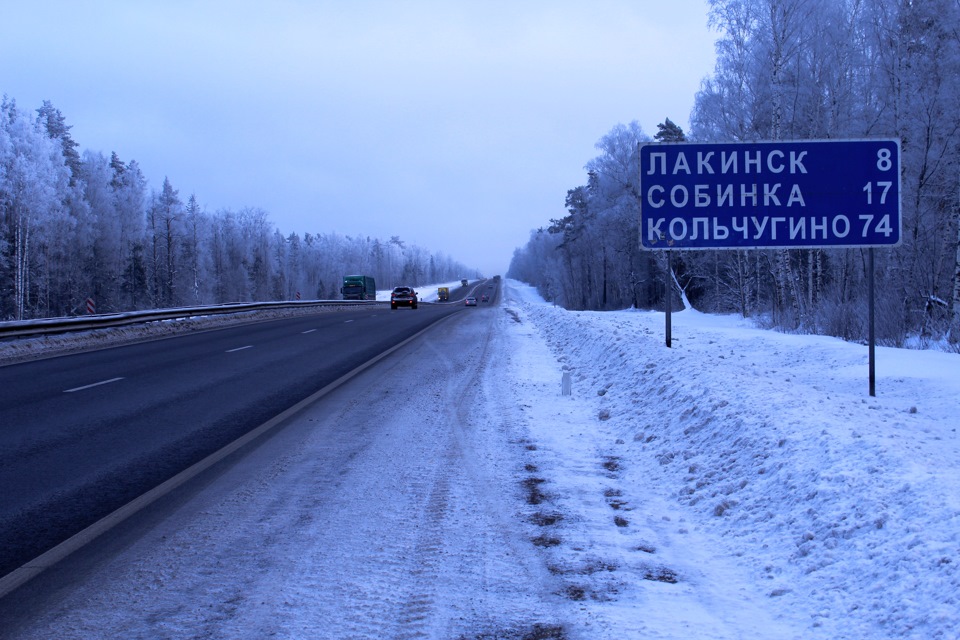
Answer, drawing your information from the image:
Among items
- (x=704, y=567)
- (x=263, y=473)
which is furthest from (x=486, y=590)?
(x=263, y=473)

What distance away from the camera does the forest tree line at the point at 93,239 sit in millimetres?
52938

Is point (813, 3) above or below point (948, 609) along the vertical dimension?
above

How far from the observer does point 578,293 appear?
88938mm

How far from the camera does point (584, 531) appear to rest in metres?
4.75

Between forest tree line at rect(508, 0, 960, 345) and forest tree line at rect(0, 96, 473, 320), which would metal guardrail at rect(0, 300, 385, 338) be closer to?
forest tree line at rect(508, 0, 960, 345)

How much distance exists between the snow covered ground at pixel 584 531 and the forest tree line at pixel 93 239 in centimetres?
5357

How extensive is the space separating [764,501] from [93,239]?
75268mm

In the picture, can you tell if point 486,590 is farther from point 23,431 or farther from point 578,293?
point 578,293

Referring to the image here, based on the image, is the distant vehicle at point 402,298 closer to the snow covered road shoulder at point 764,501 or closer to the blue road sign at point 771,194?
the blue road sign at point 771,194

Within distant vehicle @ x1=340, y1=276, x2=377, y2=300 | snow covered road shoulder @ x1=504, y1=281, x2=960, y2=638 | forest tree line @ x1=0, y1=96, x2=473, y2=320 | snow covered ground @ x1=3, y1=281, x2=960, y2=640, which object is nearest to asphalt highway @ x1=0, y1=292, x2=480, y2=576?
snow covered ground @ x1=3, y1=281, x2=960, y2=640

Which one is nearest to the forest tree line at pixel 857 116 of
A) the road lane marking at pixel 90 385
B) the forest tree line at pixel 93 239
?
the road lane marking at pixel 90 385

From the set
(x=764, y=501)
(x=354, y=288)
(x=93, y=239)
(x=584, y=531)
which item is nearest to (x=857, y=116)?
(x=764, y=501)

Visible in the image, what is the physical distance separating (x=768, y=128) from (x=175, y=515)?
94.8ft

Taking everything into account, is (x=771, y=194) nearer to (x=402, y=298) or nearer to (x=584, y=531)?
(x=584, y=531)
